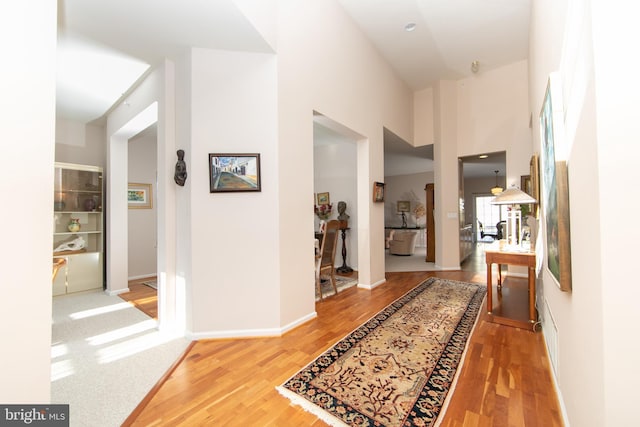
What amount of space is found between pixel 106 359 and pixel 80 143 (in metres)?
4.20

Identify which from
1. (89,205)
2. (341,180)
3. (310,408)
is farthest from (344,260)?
(89,205)

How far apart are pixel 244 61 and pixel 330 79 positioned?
123 centimetres

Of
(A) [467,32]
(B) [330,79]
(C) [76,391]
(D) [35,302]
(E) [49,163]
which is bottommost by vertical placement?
(C) [76,391]

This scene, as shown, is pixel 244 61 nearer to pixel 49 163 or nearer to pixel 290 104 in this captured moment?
pixel 290 104

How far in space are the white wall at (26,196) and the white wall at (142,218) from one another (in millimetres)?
4659

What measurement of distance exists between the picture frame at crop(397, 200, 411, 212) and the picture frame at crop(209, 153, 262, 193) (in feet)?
24.6

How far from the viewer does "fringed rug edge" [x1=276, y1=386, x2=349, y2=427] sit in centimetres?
145

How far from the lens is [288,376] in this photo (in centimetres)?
188

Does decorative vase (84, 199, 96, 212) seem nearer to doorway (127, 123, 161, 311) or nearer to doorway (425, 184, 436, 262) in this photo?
doorway (127, 123, 161, 311)

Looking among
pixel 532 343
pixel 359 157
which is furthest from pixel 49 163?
pixel 359 157

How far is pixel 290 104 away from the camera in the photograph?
2.77 meters

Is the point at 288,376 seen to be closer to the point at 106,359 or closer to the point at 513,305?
the point at 106,359

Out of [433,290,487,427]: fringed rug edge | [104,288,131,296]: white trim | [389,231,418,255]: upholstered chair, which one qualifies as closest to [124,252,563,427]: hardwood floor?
[433,290,487,427]: fringed rug edge

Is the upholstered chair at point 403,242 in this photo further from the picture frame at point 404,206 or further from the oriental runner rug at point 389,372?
the oriental runner rug at point 389,372
